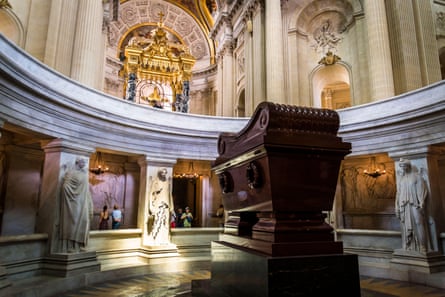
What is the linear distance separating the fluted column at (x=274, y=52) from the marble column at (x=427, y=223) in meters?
7.38

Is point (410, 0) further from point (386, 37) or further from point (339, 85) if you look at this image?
point (339, 85)

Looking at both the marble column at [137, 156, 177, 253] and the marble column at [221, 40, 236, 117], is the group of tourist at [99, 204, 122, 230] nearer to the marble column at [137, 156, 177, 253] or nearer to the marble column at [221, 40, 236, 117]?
the marble column at [137, 156, 177, 253]

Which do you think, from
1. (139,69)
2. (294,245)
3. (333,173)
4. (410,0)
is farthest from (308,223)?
(139,69)

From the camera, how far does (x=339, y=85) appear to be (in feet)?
61.5

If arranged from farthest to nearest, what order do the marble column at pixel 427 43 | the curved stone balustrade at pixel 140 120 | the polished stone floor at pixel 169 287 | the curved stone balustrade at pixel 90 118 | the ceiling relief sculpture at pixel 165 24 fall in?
the ceiling relief sculpture at pixel 165 24 → the marble column at pixel 427 43 → the curved stone balustrade at pixel 140 120 → the curved stone balustrade at pixel 90 118 → the polished stone floor at pixel 169 287

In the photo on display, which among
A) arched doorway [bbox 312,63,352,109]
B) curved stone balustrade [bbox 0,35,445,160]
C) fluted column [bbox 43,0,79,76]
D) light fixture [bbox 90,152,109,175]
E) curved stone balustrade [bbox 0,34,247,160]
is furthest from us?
arched doorway [bbox 312,63,352,109]

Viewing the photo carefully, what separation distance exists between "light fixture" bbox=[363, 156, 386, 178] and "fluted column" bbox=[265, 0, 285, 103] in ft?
17.2

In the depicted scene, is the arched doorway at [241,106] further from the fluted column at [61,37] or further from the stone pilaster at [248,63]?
the fluted column at [61,37]

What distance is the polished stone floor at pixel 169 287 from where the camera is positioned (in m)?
6.16

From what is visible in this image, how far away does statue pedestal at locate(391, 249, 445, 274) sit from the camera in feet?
24.0

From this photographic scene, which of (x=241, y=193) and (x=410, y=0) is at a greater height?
(x=410, y=0)

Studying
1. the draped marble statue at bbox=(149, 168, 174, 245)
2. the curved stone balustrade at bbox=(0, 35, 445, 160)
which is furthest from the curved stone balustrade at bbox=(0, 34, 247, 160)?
the draped marble statue at bbox=(149, 168, 174, 245)

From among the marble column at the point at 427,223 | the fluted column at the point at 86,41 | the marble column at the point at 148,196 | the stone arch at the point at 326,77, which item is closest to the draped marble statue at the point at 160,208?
the marble column at the point at 148,196

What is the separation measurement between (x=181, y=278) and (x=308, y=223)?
5.58 meters
